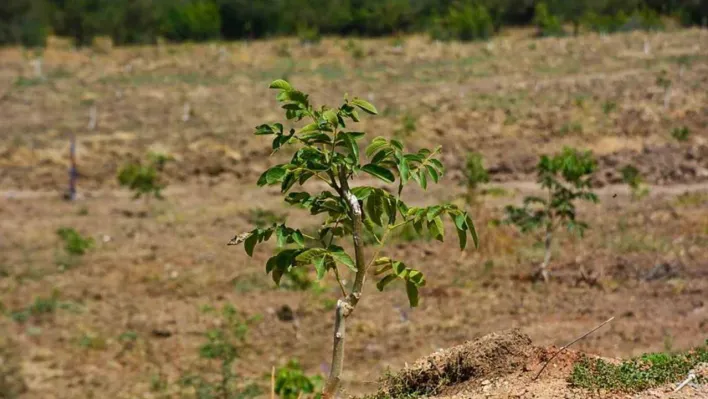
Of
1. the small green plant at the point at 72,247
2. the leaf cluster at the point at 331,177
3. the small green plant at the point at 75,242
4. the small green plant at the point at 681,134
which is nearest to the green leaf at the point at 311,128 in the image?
the leaf cluster at the point at 331,177

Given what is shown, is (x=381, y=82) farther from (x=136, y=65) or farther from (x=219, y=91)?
(x=136, y=65)

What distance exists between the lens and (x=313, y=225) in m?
14.1

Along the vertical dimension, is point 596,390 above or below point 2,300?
above

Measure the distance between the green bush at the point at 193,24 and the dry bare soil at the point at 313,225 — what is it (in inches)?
555

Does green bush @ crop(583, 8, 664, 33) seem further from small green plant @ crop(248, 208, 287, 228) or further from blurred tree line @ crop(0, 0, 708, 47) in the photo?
small green plant @ crop(248, 208, 287, 228)

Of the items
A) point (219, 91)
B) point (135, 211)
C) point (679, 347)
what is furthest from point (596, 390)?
point (219, 91)

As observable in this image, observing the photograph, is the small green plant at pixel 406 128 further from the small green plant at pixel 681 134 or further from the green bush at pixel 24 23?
the green bush at pixel 24 23

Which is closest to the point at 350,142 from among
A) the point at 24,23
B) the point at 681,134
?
the point at 681,134

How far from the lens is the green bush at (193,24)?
46.2m

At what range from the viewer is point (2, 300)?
10.8m

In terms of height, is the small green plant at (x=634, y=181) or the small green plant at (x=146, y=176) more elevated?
the small green plant at (x=146, y=176)

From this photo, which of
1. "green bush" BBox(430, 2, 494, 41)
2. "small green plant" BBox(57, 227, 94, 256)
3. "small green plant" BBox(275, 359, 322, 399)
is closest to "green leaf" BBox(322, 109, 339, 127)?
"small green plant" BBox(275, 359, 322, 399)

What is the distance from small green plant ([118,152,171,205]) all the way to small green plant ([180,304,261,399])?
246 inches

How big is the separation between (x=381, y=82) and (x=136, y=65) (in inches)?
499
